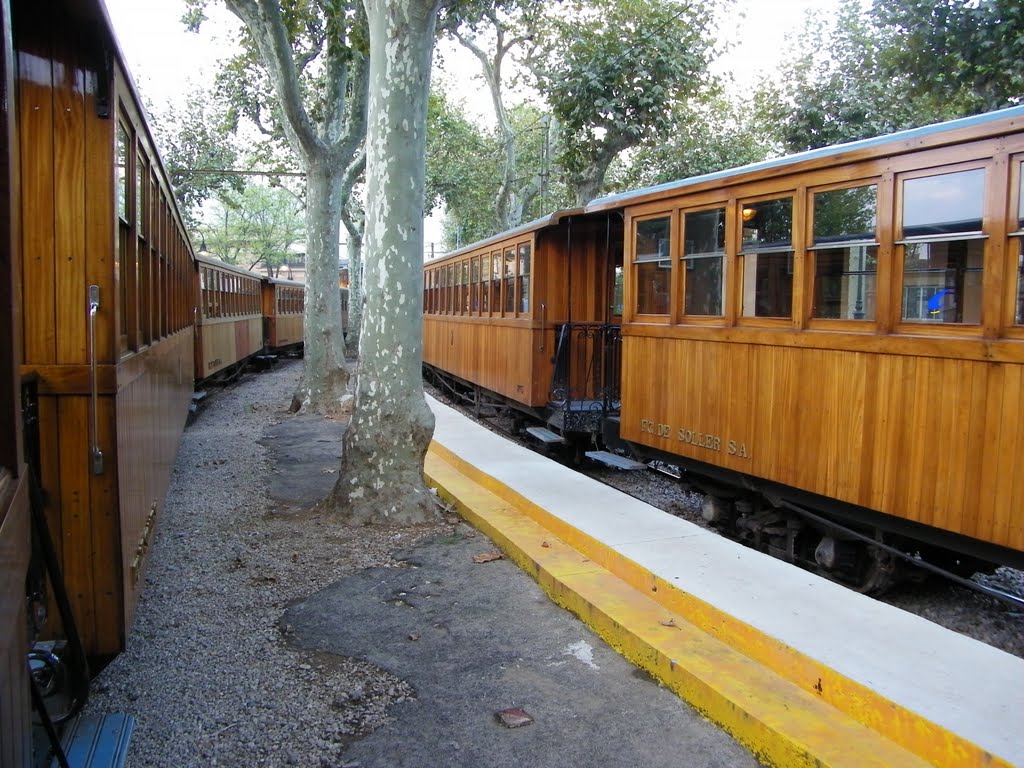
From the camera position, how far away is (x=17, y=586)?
5.47ft

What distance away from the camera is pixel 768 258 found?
5699 millimetres

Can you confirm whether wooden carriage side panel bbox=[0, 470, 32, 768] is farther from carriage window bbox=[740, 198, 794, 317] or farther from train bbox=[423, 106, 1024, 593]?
carriage window bbox=[740, 198, 794, 317]

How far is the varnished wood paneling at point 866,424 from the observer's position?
412 cm

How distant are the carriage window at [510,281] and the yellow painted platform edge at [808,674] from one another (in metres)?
5.93

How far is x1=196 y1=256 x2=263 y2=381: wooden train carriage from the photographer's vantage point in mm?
13102

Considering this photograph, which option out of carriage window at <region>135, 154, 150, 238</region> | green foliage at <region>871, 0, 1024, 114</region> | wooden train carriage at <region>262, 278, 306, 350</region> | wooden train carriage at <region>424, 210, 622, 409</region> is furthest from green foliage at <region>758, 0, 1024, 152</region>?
wooden train carriage at <region>262, 278, 306, 350</region>

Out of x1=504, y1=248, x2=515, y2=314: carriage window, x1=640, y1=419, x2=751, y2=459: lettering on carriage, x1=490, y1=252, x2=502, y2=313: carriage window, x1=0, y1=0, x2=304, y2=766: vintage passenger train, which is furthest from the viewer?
x1=490, y1=252, x2=502, y2=313: carriage window

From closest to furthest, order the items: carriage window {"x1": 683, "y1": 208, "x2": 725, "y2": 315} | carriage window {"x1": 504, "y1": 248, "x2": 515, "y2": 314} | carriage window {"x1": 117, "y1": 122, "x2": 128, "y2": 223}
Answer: carriage window {"x1": 117, "y1": 122, "x2": 128, "y2": 223} → carriage window {"x1": 683, "y1": 208, "x2": 725, "y2": 315} → carriage window {"x1": 504, "y1": 248, "x2": 515, "y2": 314}

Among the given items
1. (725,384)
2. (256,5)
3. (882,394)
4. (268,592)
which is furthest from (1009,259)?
A: (256,5)

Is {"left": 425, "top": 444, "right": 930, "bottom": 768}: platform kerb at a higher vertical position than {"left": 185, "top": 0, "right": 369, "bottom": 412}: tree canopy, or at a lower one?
lower

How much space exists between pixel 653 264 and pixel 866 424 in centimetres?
264

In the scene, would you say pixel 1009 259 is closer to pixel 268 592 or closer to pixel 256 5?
pixel 268 592

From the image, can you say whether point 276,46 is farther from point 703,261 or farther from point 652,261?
point 703,261

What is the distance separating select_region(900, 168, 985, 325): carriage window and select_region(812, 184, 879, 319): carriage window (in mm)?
223
